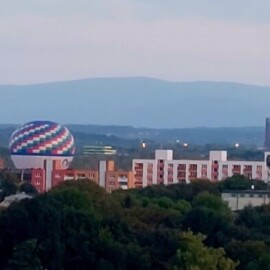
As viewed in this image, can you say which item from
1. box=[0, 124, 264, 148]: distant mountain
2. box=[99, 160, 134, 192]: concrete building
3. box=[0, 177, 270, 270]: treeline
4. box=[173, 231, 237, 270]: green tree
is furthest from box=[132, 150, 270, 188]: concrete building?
box=[0, 124, 264, 148]: distant mountain

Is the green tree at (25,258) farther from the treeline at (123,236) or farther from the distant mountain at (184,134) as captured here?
the distant mountain at (184,134)

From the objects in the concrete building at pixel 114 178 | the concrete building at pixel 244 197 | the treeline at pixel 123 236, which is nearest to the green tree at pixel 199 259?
the treeline at pixel 123 236

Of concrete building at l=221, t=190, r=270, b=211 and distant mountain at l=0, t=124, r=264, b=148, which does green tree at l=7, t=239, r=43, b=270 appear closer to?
concrete building at l=221, t=190, r=270, b=211

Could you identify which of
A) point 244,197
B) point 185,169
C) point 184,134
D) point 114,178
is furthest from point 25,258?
point 184,134

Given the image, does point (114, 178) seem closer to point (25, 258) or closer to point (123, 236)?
point (123, 236)

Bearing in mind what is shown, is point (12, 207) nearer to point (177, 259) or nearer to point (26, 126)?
point (177, 259)

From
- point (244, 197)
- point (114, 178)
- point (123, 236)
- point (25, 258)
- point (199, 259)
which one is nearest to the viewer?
point (199, 259)

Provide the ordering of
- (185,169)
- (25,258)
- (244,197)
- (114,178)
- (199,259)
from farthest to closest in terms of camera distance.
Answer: (185,169), (114,178), (244,197), (25,258), (199,259)

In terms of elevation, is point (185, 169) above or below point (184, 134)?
below
